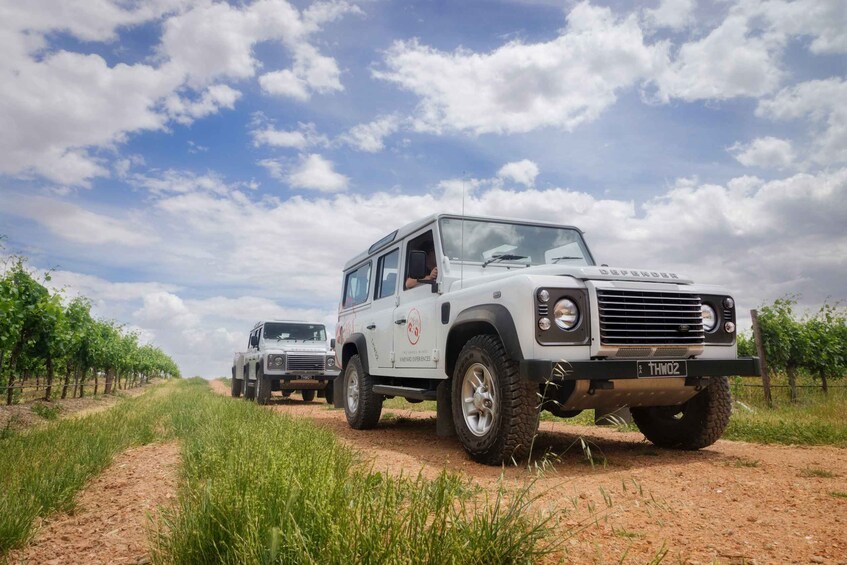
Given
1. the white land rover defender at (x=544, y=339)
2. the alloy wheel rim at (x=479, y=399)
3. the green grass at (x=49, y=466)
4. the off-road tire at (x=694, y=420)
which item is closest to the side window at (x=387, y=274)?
the white land rover defender at (x=544, y=339)

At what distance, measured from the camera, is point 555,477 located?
3908 millimetres

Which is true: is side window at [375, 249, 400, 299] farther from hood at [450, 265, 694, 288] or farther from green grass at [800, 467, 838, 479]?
green grass at [800, 467, 838, 479]

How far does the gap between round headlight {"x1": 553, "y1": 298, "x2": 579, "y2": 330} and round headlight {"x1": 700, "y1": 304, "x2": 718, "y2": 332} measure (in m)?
1.41

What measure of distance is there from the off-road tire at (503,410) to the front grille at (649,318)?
0.74 m

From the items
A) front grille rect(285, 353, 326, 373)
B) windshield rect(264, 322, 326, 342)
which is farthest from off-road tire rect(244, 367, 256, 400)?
front grille rect(285, 353, 326, 373)

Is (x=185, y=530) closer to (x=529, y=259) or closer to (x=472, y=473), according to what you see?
(x=472, y=473)

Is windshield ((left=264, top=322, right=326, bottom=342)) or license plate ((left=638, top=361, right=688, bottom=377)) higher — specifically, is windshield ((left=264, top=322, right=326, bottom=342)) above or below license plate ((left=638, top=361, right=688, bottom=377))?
above

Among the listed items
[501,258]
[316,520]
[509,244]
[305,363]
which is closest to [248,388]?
[305,363]

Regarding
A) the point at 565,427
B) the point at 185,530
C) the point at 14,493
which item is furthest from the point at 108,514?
the point at 565,427

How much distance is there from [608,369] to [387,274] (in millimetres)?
3604

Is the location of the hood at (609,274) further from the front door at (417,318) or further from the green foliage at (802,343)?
the green foliage at (802,343)

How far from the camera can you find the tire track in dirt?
2.74 meters

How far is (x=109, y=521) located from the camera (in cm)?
326

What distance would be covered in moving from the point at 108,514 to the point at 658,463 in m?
4.06
